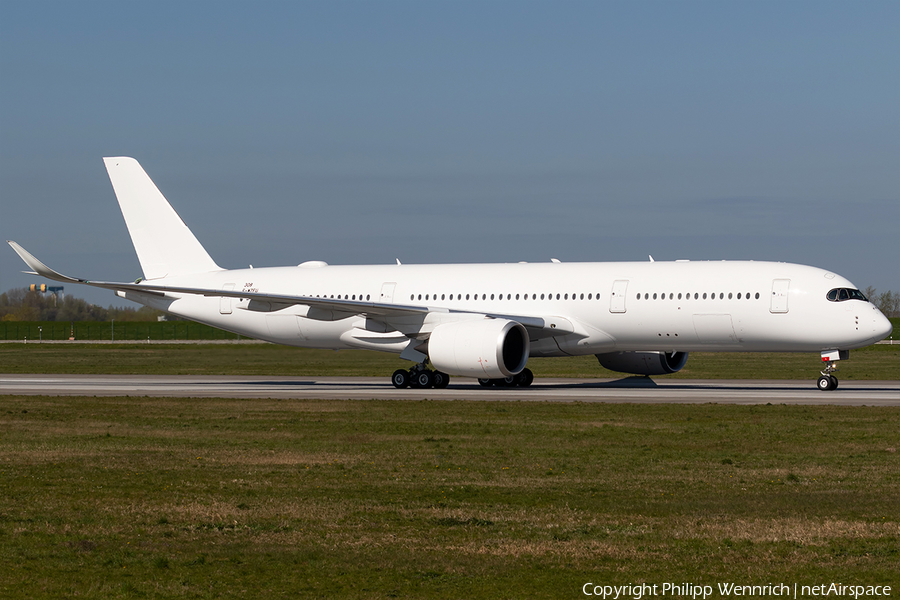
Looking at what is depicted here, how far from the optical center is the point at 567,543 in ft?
30.0

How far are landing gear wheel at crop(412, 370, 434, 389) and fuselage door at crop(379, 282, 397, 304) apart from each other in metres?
3.68

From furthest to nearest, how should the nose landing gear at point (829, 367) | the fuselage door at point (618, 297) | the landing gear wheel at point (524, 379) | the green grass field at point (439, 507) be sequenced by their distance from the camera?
1. the landing gear wheel at point (524, 379)
2. the fuselage door at point (618, 297)
3. the nose landing gear at point (829, 367)
4. the green grass field at point (439, 507)

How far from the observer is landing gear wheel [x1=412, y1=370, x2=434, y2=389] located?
31.9 meters

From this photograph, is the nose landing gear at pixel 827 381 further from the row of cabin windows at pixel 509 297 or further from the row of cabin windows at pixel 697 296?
the row of cabin windows at pixel 509 297

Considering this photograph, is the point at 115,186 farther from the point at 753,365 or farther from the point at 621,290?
the point at 753,365

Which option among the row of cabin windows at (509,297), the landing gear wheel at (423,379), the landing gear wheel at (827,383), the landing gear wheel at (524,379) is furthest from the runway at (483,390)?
the row of cabin windows at (509,297)

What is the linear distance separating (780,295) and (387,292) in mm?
13184

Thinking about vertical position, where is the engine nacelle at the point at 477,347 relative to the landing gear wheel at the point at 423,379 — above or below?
above

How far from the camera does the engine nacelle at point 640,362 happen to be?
33.8m

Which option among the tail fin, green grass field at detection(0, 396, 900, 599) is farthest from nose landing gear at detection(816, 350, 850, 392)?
the tail fin

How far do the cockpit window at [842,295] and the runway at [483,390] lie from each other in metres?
2.68

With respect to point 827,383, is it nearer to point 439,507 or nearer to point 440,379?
point 440,379

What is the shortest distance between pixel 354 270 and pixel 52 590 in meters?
28.8

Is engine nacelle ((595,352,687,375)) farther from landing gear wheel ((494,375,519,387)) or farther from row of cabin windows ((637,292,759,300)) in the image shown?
row of cabin windows ((637,292,759,300))
